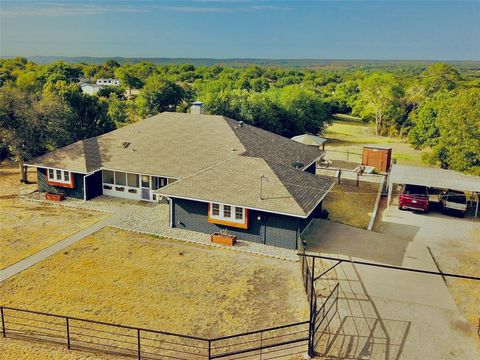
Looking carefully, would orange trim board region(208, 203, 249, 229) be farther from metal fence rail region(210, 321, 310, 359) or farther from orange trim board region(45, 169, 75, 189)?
orange trim board region(45, 169, 75, 189)

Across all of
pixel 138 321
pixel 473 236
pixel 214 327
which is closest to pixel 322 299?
pixel 214 327

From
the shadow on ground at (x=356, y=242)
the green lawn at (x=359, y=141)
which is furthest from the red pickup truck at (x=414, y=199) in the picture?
the green lawn at (x=359, y=141)

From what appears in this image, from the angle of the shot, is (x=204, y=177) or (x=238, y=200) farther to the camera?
(x=204, y=177)

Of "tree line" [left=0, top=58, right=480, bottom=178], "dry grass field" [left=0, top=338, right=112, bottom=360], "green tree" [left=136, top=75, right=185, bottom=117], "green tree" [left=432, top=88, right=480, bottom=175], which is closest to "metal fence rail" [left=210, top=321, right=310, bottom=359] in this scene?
"dry grass field" [left=0, top=338, right=112, bottom=360]

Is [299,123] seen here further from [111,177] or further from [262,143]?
Answer: [111,177]

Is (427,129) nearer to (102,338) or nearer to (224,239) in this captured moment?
(224,239)

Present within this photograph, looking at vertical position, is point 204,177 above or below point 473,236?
above

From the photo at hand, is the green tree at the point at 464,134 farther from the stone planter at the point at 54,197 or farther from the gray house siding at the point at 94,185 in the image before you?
the stone planter at the point at 54,197
